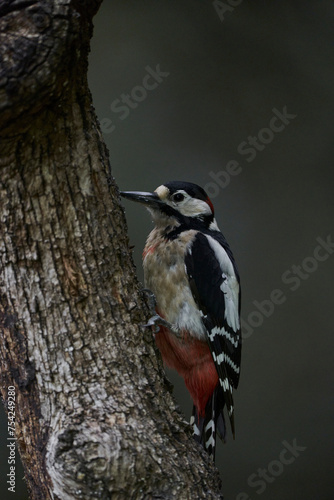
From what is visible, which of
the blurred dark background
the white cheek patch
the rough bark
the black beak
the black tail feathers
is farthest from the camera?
the blurred dark background

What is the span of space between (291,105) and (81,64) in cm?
317

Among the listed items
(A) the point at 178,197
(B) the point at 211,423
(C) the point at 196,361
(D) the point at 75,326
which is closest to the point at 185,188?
(A) the point at 178,197

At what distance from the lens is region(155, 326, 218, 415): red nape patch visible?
8.64ft

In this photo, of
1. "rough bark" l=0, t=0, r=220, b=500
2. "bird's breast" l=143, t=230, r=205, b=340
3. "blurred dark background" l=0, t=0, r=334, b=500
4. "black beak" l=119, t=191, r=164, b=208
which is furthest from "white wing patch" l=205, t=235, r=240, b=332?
"blurred dark background" l=0, t=0, r=334, b=500

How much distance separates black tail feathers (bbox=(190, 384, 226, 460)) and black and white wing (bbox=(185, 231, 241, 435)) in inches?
3.5

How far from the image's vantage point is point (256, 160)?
14.2 ft

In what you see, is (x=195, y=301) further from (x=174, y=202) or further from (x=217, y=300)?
(x=174, y=202)

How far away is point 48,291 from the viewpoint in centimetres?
160

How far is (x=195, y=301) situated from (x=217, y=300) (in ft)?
0.34

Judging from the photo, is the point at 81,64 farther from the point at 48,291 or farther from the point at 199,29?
the point at 199,29

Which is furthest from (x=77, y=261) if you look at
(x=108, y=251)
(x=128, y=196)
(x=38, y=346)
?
(x=128, y=196)

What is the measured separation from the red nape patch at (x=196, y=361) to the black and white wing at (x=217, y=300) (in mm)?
76

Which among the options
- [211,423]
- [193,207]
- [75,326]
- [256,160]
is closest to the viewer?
[75,326]

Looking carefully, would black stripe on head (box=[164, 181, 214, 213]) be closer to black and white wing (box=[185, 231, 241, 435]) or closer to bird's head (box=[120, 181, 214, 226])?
bird's head (box=[120, 181, 214, 226])
